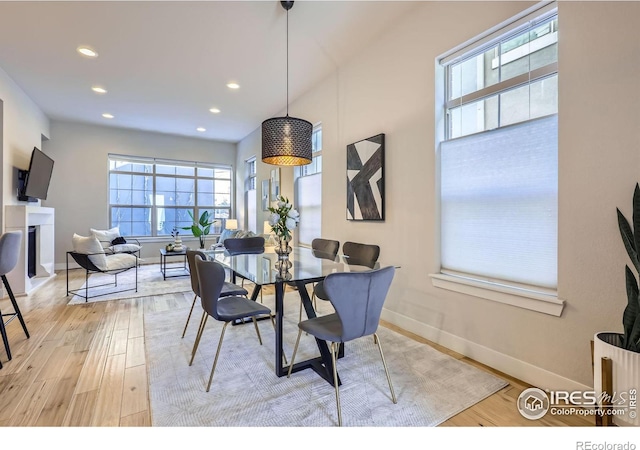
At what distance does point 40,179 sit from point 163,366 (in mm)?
4728

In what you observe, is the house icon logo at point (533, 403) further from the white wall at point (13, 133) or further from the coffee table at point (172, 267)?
the white wall at point (13, 133)

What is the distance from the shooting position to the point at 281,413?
1.67m

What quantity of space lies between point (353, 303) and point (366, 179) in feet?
6.48

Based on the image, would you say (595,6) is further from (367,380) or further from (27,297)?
(27,297)

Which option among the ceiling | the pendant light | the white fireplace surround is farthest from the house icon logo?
the white fireplace surround

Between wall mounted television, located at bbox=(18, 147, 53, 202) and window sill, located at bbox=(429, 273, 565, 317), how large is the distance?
5.80 metres

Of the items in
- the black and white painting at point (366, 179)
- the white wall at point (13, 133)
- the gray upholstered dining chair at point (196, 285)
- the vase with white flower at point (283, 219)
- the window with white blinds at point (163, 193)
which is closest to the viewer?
the gray upholstered dining chair at point (196, 285)

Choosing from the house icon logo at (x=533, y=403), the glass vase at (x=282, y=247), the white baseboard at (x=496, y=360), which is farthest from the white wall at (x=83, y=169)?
the house icon logo at (x=533, y=403)

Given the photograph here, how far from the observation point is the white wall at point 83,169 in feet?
20.1

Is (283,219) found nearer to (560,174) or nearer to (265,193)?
(560,174)

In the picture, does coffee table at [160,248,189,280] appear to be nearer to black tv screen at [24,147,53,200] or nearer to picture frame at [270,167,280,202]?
picture frame at [270,167,280,202]

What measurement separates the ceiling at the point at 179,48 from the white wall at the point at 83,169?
1.14 metres

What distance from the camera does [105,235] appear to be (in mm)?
6156

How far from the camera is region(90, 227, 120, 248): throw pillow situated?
6035mm
